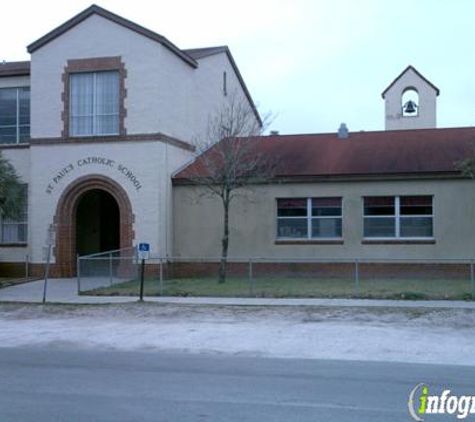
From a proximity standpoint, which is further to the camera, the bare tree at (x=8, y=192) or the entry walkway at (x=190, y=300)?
the bare tree at (x=8, y=192)

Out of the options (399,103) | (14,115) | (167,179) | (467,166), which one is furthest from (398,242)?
(399,103)

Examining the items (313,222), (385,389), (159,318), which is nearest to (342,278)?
(313,222)

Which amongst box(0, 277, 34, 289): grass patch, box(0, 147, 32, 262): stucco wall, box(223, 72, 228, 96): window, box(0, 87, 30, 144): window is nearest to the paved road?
box(0, 277, 34, 289): grass patch

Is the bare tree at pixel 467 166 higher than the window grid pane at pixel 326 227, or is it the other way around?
the bare tree at pixel 467 166

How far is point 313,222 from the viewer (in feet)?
88.4

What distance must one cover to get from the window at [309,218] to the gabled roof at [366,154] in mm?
1008

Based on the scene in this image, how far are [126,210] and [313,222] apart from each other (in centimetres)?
704

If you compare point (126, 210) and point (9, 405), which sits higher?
point (126, 210)

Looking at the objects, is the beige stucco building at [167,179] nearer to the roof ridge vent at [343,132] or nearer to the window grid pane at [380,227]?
the window grid pane at [380,227]

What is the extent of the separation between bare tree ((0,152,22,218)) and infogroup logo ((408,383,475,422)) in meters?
17.8

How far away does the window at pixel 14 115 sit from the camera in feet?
95.5

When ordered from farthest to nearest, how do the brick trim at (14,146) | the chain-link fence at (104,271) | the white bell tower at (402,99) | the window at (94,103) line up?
the white bell tower at (402,99) → the brick trim at (14,146) → the window at (94,103) → the chain-link fence at (104,271)

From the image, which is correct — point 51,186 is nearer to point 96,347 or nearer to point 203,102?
point 203,102

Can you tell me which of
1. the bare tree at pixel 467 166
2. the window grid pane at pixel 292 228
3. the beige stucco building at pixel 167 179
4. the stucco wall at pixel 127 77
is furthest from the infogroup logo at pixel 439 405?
the stucco wall at pixel 127 77
